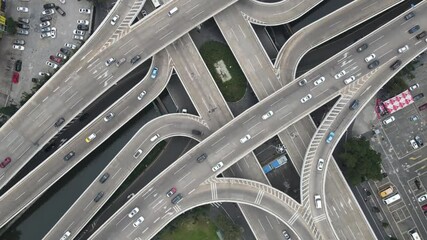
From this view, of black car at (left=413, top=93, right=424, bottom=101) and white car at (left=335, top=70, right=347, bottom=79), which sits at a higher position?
white car at (left=335, top=70, right=347, bottom=79)

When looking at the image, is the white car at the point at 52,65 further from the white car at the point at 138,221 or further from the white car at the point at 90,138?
the white car at the point at 138,221

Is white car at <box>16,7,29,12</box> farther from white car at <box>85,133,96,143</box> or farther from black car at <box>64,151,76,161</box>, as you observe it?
black car at <box>64,151,76,161</box>

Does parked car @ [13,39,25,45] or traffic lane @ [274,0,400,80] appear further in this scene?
parked car @ [13,39,25,45]

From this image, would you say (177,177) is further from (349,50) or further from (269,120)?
(349,50)

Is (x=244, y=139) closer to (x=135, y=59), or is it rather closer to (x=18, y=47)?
(x=135, y=59)

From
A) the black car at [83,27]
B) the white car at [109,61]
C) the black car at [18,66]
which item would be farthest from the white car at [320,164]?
the black car at [18,66]

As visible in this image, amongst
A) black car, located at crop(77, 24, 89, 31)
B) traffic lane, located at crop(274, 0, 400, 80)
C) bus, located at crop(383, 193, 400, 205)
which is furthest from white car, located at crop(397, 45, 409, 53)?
black car, located at crop(77, 24, 89, 31)

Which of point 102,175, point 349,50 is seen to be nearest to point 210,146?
point 102,175
